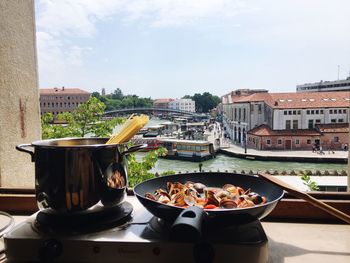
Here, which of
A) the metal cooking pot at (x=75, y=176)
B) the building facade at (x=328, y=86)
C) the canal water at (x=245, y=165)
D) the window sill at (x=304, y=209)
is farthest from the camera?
the building facade at (x=328, y=86)

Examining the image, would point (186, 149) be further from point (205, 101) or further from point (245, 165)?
point (205, 101)

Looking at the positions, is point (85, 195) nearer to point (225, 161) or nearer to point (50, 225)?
Result: point (50, 225)

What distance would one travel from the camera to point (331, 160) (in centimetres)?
1600

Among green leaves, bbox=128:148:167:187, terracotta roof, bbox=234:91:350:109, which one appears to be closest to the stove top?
green leaves, bbox=128:148:167:187

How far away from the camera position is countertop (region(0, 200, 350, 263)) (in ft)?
1.88

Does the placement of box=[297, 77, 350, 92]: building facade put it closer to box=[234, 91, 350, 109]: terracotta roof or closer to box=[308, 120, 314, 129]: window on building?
box=[234, 91, 350, 109]: terracotta roof

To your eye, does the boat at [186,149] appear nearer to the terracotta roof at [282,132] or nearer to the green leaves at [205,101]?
the terracotta roof at [282,132]

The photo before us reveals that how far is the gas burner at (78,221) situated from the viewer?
0.55m

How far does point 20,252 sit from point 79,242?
11 centimetres

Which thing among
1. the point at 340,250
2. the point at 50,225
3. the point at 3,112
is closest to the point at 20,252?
the point at 50,225

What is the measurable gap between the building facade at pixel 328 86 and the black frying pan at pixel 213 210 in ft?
94.8

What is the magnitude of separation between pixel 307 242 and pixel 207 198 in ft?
0.77

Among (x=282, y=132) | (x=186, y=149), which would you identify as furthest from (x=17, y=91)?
(x=282, y=132)

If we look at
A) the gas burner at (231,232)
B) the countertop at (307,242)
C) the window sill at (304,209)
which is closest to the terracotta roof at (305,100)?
the window sill at (304,209)
